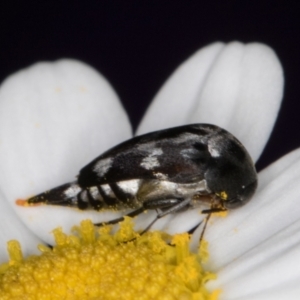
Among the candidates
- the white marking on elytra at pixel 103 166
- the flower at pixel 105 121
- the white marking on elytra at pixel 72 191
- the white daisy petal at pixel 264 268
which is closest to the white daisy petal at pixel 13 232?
the flower at pixel 105 121

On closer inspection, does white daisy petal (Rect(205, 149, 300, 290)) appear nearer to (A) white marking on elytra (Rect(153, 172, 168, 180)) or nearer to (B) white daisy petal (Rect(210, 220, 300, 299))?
(B) white daisy petal (Rect(210, 220, 300, 299))

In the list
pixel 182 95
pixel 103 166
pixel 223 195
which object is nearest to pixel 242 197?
pixel 223 195

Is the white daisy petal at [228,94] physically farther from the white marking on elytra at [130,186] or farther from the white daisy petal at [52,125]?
the white marking on elytra at [130,186]

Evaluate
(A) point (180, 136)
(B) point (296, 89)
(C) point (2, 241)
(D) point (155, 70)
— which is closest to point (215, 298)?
(A) point (180, 136)

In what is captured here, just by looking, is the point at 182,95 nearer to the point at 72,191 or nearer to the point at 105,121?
the point at 105,121

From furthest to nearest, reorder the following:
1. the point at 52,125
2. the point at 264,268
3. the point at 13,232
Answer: the point at 52,125 → the point at 13,232 → the point at 264,268

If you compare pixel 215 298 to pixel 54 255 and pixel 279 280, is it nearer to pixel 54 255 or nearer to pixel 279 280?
pixel 279 280

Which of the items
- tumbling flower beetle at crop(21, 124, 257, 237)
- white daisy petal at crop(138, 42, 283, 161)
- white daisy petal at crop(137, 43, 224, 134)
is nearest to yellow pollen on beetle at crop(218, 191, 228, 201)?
tumbling flower beetle at crop(21, 124, 257, 237)
